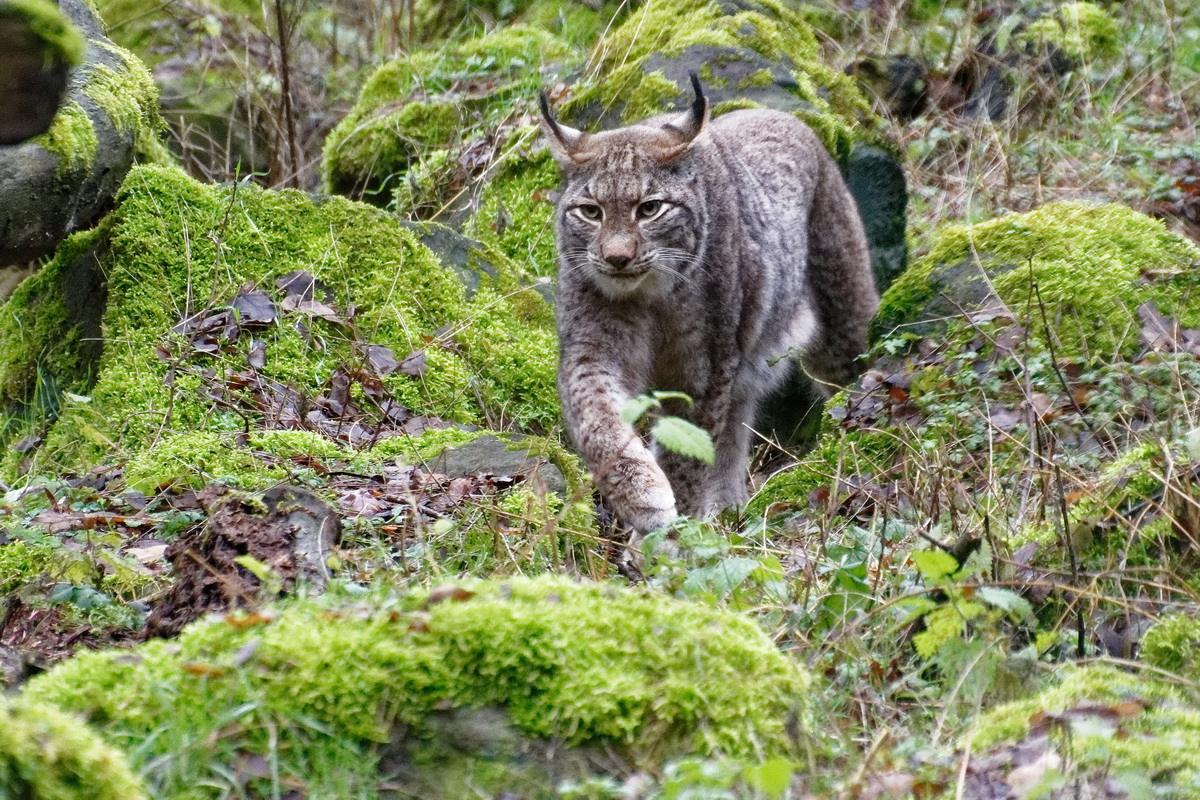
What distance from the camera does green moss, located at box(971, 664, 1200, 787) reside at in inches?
94.3

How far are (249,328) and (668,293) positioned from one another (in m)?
2.03

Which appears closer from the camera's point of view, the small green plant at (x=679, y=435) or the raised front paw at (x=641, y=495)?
the small green plant at (x=679, y=435)

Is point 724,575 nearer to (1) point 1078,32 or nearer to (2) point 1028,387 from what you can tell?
(2) point 1028,387

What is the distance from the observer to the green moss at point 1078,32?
34.2 feet

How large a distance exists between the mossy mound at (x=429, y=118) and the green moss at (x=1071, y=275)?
3.23 meters

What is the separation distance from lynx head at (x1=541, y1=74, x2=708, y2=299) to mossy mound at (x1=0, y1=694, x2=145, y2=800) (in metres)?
3.74

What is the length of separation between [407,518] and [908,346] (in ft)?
9.33

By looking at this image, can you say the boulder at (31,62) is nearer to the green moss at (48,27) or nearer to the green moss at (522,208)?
the green moss at (48,27)

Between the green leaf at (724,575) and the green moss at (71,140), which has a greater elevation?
the green moss at (71,140)

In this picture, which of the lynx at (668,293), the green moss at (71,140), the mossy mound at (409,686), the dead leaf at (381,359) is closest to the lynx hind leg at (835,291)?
the lynx at (668,293)

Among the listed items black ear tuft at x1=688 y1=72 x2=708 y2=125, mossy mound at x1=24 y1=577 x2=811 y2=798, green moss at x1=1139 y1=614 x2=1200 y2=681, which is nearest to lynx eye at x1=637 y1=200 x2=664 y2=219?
black ear tuft at x1=688 y1=72 x2=708 y2=125

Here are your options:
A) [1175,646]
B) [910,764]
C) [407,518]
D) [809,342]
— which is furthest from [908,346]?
[910,764]

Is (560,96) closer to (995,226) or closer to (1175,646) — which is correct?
(995,226)

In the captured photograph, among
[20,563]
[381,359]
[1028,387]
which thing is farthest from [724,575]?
[381,359]
